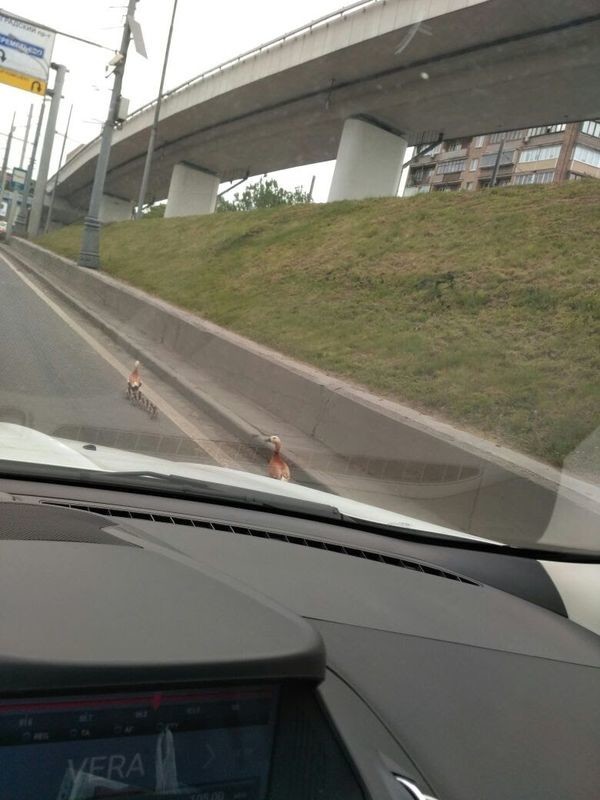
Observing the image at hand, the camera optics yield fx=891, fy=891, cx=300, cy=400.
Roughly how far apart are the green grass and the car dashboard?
18.0 feet

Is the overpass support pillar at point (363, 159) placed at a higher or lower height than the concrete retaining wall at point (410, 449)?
higher

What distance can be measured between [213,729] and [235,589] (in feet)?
1.06

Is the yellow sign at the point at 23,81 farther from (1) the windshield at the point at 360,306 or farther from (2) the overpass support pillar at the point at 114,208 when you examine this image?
(2) the overpass support pillar at the point at 114,208

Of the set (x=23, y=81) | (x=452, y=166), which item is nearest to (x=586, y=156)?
(x=23, y=81)

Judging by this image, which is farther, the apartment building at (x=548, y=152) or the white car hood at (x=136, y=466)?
→ the apartment building at (x=548, y=152)

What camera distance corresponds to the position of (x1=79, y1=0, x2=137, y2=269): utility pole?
2428 centimetres

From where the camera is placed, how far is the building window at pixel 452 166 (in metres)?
68.3

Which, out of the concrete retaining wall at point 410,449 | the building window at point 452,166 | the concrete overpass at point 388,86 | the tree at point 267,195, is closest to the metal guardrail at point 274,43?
the concrete overpass at point 388,86

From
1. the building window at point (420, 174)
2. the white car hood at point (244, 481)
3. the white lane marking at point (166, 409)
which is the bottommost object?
the white lane marking at point (166, 409)

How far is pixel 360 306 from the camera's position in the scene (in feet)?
50.6

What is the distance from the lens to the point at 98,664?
5.07ft

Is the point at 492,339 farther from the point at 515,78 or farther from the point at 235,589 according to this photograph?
the point at 515,78

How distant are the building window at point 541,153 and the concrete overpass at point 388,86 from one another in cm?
1135

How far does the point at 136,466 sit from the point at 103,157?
905 inches
